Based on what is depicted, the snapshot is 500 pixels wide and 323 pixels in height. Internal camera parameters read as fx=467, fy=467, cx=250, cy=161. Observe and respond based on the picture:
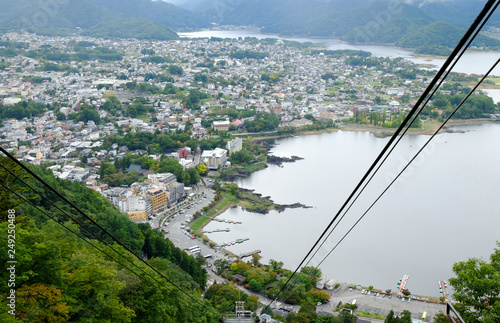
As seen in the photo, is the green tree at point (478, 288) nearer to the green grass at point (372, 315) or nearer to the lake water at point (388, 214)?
the green grass at point (372, 315)

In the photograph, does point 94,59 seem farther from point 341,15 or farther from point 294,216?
point 341,15

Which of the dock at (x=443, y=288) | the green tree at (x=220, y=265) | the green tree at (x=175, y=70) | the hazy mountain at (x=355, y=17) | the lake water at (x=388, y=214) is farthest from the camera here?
the hazy mountain at (x=355, y=17)

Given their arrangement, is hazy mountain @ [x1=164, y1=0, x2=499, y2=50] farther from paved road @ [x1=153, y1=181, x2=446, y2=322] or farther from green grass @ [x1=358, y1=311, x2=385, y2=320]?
green grass @ [x1=358, y1=311, x2=385, y2=320]

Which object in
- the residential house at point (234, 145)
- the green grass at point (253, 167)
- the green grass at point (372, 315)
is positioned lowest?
the green grass at point (372, 315)

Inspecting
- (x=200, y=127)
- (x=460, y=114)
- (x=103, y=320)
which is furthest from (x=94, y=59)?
(x=103, y=320)

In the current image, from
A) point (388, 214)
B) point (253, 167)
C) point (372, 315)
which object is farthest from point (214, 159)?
point (372, 315)

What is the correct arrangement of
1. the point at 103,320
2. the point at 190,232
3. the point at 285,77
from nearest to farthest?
the point at 103,320
the point at 190,232
the point at 285,77

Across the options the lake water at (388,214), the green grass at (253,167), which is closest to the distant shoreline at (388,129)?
the lake water at (388,214)
